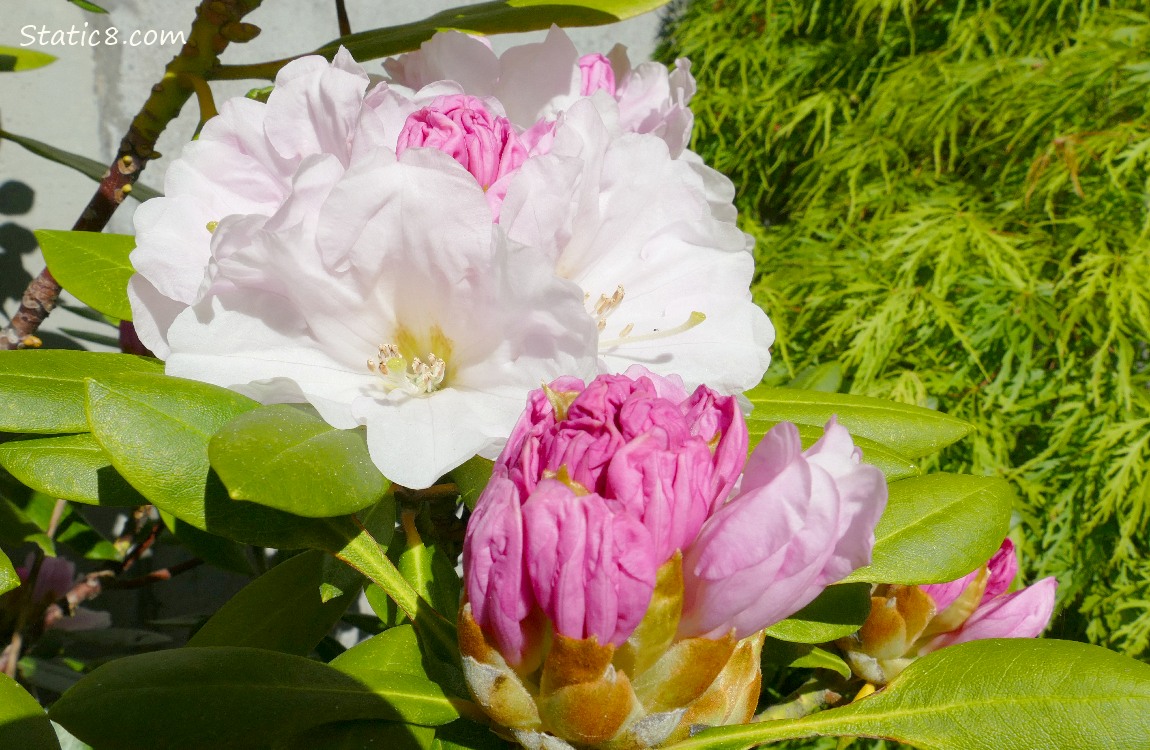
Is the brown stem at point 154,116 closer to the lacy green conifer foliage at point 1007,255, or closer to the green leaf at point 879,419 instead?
the green leaf at point 879,419

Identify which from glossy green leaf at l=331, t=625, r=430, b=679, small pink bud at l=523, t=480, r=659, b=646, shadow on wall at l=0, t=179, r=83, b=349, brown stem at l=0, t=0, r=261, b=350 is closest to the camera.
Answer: small pink bud at l=523, t=480, r=659, b=646

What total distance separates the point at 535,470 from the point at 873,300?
1.57 metres

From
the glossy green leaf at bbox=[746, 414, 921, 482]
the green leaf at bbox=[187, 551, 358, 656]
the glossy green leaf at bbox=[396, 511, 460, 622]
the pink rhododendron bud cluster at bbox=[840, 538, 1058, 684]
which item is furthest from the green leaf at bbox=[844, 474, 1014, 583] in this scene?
the green leaf at bbox=[187, 551, 358, 656]

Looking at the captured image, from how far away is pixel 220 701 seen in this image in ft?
1.29

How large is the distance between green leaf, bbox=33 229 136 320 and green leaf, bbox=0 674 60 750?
240mm

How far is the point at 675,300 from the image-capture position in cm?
50

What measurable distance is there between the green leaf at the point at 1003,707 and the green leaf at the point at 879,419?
0.63ft

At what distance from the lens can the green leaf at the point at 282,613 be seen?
59 cm

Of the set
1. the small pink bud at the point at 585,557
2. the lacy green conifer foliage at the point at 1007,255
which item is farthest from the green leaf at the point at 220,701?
the lacy green conifer foliage at the point at 1007,255

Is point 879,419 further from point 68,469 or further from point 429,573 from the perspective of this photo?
point 68,469

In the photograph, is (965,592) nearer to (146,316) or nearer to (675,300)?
(675,300)

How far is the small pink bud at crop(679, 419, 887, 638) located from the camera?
0.34 metres

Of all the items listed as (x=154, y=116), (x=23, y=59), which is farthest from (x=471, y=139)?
(x=23, y=59)

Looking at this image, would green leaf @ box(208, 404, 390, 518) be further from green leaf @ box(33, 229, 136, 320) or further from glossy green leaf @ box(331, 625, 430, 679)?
green leaf @ box(33, 229, 136, 320)
